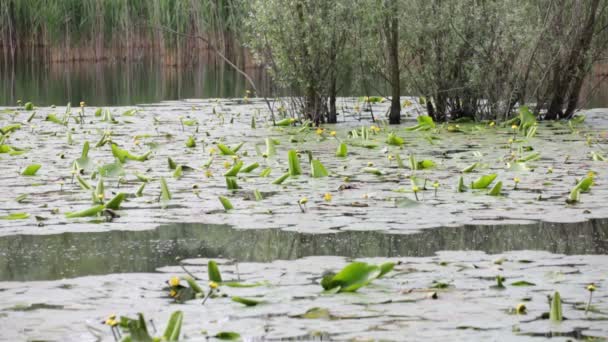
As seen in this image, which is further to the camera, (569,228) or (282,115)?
(282,115)

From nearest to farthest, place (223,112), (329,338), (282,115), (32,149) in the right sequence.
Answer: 1. (329,338)
2. (32,149)
3. (282,115)
4. (223,112)

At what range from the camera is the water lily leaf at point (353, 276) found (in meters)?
4.13

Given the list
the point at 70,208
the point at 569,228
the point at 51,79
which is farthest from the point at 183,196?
the point at 51,79

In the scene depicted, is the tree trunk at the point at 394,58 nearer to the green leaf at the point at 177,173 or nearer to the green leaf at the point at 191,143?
the green leaf at the point at 191,143

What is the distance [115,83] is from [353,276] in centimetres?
1441

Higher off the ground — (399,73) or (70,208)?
(399,73)

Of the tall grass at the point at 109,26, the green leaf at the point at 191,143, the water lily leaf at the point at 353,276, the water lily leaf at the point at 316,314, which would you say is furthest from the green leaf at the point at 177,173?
the tall grass at the point at 109,26

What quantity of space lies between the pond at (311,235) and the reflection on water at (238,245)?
0.05ft

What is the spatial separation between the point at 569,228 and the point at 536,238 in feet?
1.19

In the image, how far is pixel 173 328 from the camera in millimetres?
3426

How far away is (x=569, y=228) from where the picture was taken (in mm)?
5457

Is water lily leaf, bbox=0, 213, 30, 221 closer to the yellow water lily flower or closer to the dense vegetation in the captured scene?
the yellow water lily flower

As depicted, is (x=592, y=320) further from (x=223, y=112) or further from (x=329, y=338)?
(x=223, y=112)

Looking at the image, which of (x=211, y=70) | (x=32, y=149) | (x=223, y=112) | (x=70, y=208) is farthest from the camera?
(x=211, y=70)
